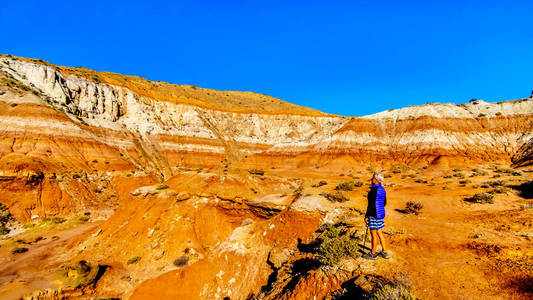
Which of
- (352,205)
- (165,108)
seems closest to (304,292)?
(352,205)

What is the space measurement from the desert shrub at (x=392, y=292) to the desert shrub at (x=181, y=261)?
11713mm

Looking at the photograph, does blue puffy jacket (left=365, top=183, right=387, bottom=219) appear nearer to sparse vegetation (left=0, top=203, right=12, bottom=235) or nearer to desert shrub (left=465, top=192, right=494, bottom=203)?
desert shrub (left=465, top=192, right=494, bottom=203)

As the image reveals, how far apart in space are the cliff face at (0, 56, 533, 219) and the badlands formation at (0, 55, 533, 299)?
0.25 metres

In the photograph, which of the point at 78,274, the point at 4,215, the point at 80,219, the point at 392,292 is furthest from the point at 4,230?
the point at 392,292

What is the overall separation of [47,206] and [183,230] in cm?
2196

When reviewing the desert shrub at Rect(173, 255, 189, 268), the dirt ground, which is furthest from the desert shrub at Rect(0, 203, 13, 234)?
the desert shrub at Rect(173, 255, 189, 268)

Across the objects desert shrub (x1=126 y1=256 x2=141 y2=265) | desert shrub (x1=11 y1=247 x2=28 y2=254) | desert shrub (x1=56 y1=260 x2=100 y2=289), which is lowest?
desert shrub (x1=11 y1=247 x2=28 y2=254)

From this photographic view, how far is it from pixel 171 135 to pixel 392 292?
53.3m

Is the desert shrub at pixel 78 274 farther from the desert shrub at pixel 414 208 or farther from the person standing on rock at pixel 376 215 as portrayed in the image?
the desert shrub at pixel 414 208

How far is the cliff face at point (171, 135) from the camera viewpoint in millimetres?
32000

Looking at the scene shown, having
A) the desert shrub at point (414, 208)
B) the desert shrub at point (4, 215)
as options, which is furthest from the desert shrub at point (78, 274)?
the desert shrub at point (4, 215)

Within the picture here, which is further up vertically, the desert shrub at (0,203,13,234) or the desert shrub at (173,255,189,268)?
the desert shrub at (173,255,189,268)

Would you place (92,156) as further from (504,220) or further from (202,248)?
(504,220)

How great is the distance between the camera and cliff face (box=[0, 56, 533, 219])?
105ft
